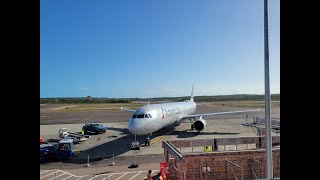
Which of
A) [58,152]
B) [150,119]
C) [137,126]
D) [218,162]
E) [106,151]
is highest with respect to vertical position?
[150,119]

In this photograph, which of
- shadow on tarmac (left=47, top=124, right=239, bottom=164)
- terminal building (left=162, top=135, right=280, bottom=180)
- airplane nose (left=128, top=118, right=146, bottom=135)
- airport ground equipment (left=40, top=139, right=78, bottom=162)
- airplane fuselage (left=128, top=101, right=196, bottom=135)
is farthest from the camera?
airplane fuselage (left=128, top=101, right=196, bottom=135)

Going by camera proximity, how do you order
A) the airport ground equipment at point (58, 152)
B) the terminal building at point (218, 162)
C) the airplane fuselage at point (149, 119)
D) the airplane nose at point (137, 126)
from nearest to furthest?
the terminal building at point (218, 162) → the airport ground equipment at point (58, 152) → the airplane nose at point (137, 126) → the airplane fuselage at point (149, 119)

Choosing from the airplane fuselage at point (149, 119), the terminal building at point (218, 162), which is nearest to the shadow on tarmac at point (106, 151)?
the airplane fuselage at point (149, 119)

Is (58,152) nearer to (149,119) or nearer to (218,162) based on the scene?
(149,119)

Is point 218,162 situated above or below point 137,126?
below

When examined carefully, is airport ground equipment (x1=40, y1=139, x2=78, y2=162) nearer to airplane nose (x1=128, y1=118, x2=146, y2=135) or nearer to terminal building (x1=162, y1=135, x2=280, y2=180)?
airplane nose (x1=128, y1=118, x2=146, y2=135)

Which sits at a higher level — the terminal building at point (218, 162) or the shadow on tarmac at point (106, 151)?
the terminal building at point (218, 162)

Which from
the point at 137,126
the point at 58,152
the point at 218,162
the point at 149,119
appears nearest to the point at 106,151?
the point at 137,126

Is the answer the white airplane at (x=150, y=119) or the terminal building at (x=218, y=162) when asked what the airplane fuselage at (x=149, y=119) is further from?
the terminal building at (x=218, y=162)

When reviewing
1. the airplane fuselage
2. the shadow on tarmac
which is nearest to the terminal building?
the airplane fuselage
